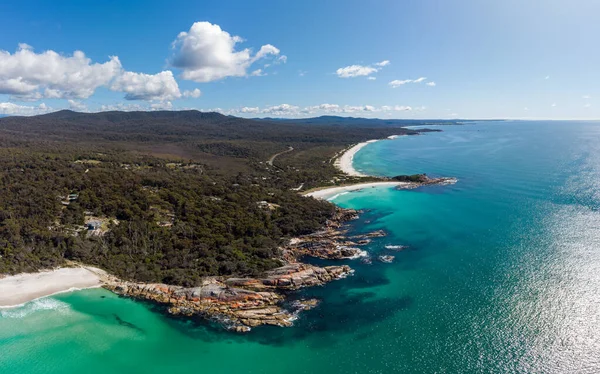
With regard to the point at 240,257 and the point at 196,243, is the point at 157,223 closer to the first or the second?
the point at 196,243

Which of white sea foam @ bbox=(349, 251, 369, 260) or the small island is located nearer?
the small island

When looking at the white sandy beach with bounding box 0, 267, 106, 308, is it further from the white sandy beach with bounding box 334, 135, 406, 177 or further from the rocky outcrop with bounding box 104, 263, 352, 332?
the white sandy beach with bounding box 334, 135, 406, 177

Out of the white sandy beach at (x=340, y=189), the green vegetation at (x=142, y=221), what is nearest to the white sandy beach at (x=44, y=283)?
the green vegetation at (x=142, y=221)

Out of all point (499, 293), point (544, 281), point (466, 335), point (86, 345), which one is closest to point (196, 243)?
point (86, 345)

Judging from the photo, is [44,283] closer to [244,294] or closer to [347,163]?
[244,294]

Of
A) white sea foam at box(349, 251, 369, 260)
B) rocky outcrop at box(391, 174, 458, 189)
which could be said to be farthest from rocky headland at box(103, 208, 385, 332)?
rocky outcrop at box(391, 174, 458, 189)

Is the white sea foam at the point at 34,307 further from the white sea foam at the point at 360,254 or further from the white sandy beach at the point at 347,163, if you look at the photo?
the white sandy beach at the point at 347,163
